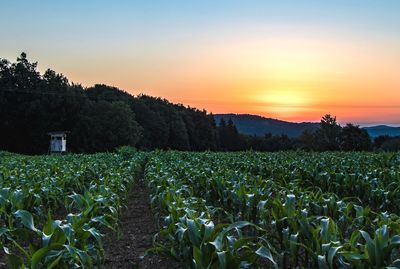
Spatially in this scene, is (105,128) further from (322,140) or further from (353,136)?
(353,136)

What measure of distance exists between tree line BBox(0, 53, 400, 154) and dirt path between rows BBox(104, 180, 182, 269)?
1270 inches

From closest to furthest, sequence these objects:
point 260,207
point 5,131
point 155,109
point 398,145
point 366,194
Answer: point 260,207 → point 366,194 → point 5,131 → point 398,145 → point 155,109

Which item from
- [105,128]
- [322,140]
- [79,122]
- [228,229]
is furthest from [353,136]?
[228,229]

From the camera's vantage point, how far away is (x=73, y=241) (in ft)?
12.8

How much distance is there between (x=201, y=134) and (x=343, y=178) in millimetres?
83840

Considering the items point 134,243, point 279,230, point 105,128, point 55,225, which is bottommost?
point 134,243

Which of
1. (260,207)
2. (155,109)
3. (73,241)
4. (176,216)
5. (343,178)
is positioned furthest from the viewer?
(155,109)

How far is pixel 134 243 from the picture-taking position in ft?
21.7

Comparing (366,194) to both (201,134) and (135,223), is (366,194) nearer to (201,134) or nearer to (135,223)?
(135,223)

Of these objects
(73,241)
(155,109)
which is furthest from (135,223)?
(155,109)

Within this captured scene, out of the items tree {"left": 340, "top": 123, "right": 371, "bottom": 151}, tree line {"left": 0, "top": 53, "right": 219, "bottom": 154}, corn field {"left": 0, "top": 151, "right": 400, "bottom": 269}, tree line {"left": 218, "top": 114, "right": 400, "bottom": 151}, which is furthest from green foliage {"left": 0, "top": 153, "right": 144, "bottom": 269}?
tree {"left": 340, "top": 123, "right": 371, "bottom": 151}

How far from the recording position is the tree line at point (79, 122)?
55250mm

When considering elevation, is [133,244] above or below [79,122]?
below

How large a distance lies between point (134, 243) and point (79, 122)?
53.1m
